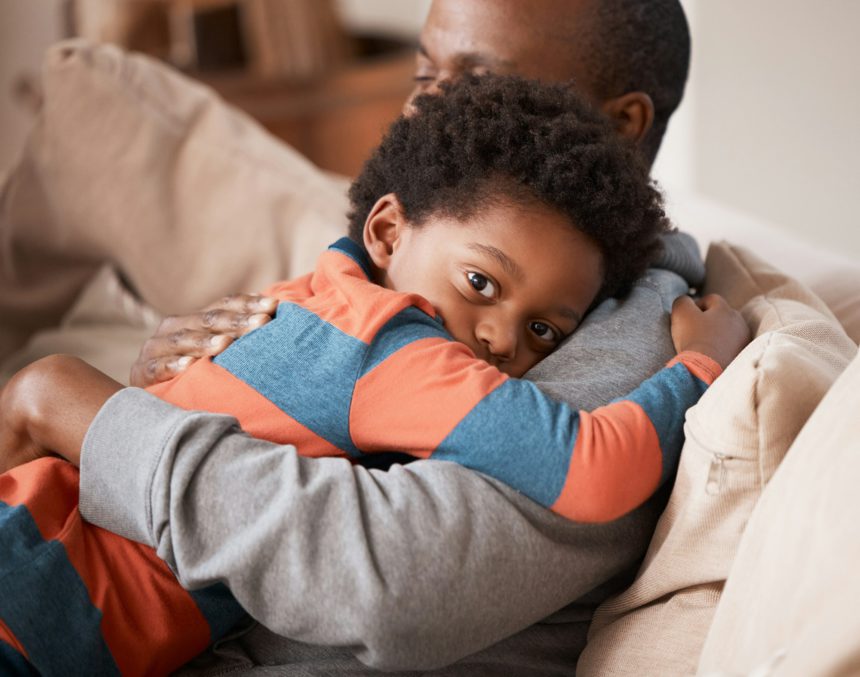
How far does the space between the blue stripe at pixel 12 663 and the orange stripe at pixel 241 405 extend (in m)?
0.26

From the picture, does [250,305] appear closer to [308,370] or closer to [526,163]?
[308,370]

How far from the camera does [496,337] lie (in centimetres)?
105

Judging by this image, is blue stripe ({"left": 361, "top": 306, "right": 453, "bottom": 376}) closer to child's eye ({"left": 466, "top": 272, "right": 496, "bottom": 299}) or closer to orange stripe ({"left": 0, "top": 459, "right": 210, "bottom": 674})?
child's eye ({"left": 466, "top": 272, "right": 496, "bottom": 299})

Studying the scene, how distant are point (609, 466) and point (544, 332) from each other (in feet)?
0.95

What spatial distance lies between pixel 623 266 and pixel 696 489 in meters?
0.35

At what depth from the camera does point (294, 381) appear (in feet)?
3.06

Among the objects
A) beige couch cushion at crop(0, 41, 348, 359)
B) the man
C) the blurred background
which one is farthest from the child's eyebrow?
the blurred background

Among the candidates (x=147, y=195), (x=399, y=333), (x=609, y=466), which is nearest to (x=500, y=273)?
(x=399, y=333)

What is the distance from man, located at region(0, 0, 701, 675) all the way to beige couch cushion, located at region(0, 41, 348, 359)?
1.02 metres

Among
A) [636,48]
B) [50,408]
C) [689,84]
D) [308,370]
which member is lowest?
[689,84]

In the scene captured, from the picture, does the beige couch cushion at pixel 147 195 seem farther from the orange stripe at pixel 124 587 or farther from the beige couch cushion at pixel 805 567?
the beige couch cushion at pixel 805 567

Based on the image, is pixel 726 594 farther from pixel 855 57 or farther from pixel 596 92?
pixel 855 57

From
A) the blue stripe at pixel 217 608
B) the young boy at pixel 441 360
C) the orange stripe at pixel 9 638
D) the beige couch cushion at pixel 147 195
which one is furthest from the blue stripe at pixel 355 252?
the beige couch cushion at pixel 147 195

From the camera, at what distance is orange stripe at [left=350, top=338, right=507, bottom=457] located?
88 cm
